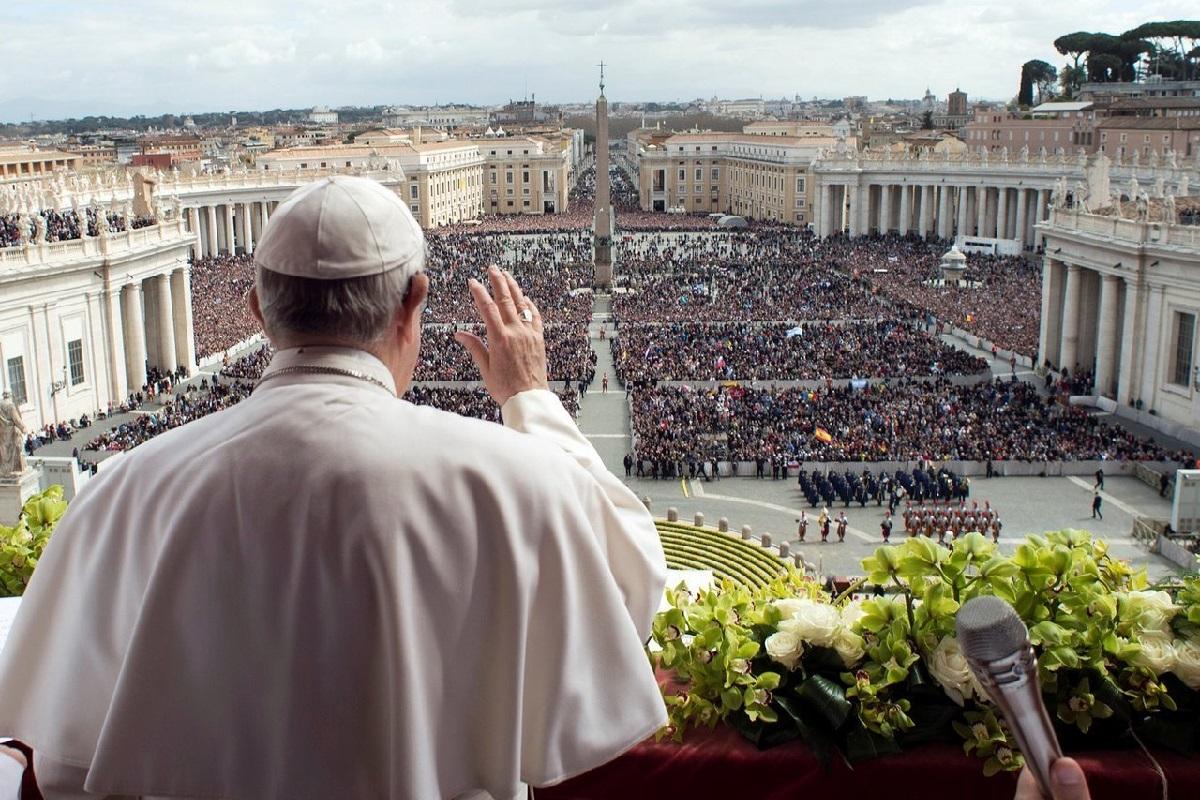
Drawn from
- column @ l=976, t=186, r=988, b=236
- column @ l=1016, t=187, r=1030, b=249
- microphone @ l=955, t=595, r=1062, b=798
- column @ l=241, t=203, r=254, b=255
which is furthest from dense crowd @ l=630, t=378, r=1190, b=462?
column @ l=241, t=203, r=254, b=255

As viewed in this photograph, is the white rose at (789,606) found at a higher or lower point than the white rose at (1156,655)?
higher

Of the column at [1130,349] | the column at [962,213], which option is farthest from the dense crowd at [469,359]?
the column at [962,213]

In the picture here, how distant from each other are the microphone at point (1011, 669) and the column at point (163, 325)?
4340 cm

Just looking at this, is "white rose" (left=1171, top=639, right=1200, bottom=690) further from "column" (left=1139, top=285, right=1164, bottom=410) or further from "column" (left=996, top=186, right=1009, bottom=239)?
"column" (left=996, top=186, right=1009, bottom=239)

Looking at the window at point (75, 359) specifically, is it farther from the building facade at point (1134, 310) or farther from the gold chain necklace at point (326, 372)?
the gold chain necklace at point (326, 372)

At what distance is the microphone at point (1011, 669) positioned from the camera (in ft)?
9.02

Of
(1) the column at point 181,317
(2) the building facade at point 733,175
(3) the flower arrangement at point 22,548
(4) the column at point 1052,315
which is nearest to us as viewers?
(3) the flower arrangement at point 22,548

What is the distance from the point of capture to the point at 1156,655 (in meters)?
5.00

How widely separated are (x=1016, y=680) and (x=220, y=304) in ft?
187

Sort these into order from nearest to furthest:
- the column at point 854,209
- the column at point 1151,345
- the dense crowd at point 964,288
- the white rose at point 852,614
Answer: the white rose at point 852,614 < the column at point 1151,345 < the dense crowd at point 964,288 < the column at point 854,209

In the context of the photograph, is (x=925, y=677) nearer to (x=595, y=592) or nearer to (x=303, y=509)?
(x=595, y=592)

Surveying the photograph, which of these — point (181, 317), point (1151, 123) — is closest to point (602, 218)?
point (181, 317)

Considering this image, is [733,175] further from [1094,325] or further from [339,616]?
[339,616]

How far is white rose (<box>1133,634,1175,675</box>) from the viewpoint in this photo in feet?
16.4
